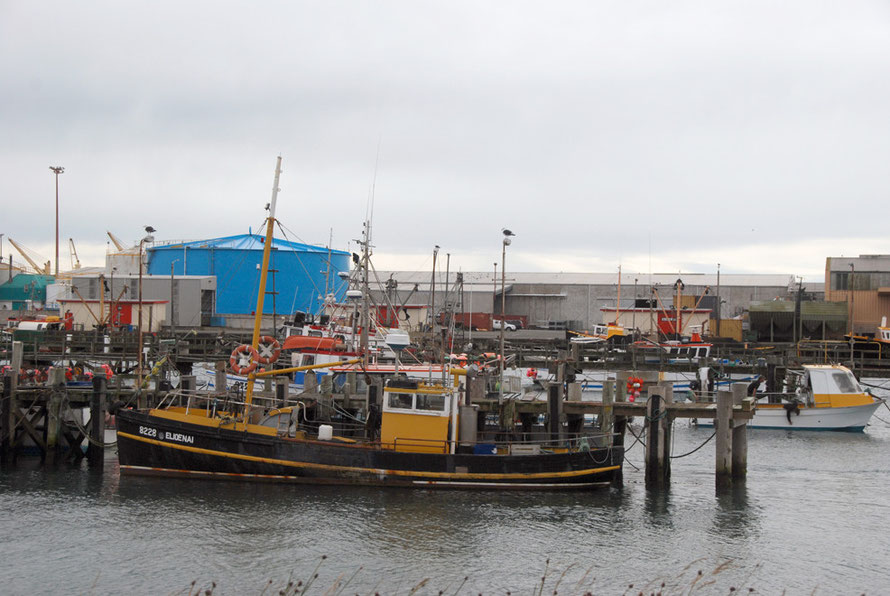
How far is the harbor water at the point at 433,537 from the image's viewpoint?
63.4ft

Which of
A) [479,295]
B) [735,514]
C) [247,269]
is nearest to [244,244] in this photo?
[247,269]

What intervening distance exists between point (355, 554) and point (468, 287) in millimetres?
68774

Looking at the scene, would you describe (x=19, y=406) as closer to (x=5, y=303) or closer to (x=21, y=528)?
(x=21, y=528)

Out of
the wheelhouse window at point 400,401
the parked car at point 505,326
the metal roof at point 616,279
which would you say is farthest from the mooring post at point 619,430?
the metal roof at point 616,279

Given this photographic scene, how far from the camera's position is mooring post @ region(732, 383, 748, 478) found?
91.4ft

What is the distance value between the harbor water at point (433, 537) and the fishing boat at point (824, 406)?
11.2 meters

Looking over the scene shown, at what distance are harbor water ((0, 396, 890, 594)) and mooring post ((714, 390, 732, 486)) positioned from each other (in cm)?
66

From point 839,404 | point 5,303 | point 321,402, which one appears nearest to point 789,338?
point 839,404

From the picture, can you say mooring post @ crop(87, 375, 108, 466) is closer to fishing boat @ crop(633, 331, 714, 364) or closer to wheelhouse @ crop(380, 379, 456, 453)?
wheelhouse @ crop(380, 379, 456, 453)

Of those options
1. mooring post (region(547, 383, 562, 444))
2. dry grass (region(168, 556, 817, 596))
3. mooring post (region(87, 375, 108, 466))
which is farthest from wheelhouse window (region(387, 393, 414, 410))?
mooring post (region(87, 375, 108, 466))

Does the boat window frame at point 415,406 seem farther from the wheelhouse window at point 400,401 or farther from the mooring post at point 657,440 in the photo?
the mooring post at point 657,440

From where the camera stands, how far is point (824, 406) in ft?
135

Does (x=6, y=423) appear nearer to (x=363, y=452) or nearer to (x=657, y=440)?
(x=363, y=452)

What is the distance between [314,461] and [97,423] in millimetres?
8342
